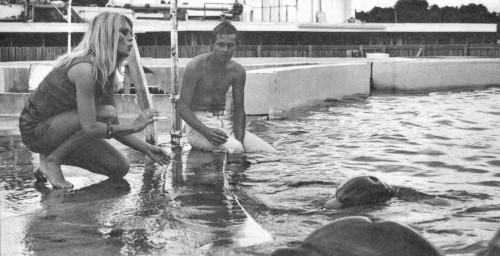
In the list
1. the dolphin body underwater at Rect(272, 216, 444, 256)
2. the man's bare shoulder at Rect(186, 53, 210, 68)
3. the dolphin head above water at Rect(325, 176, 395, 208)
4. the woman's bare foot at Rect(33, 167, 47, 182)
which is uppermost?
the man's bare shoulder at Rect(186, 53, 210, 68)

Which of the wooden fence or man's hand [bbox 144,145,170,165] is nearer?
man's hand [bbox 144,145,170,165]

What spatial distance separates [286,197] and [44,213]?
2018mm

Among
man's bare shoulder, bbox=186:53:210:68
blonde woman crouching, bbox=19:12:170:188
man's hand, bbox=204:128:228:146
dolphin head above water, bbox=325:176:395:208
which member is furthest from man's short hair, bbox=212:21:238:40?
dolphin head above water, bbox=325:176:395:208

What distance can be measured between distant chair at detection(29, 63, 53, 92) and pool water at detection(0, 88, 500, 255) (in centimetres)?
419

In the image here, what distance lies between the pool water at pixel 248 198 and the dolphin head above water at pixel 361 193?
0.36ft

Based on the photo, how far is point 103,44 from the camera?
237 inches

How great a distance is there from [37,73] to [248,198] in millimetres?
9685

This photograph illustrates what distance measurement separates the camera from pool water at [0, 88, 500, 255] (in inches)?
189

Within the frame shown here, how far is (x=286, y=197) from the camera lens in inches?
258

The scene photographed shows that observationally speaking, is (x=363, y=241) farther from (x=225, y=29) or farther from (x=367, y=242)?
(x=225, y=29)

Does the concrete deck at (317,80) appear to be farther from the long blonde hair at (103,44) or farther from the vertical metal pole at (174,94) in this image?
the long blonde hair at (103,44)

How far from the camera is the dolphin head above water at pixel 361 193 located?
622cm

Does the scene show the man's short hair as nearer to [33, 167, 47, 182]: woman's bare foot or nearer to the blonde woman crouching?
the blonde woman crouching

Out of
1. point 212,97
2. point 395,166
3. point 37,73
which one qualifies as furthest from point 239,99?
point 37,73
